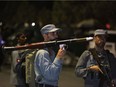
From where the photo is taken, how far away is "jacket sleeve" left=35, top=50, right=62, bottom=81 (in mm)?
6816

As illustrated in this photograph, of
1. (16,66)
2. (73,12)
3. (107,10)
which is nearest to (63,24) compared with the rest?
(73,12)

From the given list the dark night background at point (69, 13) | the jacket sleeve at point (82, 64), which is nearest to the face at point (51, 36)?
the jacket sleeve at point (82, 64)

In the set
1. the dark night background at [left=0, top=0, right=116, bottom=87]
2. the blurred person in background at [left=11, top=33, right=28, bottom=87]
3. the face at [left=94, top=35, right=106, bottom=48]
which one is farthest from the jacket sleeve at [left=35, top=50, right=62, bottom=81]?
the dark night background at [left=0, top=0, right=116, bottom=87]

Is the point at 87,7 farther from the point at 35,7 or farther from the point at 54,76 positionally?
the point at 54,76

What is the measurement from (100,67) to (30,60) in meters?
1.09

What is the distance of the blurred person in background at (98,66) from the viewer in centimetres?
746

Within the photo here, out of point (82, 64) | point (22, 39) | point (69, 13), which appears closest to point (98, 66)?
point (82, 64)

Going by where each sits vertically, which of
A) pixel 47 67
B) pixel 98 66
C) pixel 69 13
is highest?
pixel 47 67

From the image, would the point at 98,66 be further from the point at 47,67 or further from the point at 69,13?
the point at 69,13

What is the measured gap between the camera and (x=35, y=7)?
41719 millimetres

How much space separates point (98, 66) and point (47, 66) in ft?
3.19

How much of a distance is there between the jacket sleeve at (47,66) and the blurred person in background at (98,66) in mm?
774

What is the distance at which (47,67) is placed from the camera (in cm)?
688

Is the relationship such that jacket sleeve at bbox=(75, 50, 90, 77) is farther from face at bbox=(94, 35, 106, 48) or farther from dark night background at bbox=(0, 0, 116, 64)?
dark night background at bbox=(0, 0, 116, 64)
